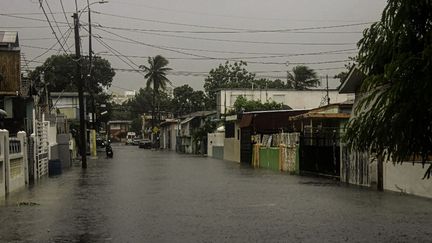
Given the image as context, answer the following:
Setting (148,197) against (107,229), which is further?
(148,197)

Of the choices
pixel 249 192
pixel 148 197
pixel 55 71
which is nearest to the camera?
pixel 148 197

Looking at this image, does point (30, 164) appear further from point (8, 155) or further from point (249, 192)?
point (249, 192)

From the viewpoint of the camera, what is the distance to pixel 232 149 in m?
51.8

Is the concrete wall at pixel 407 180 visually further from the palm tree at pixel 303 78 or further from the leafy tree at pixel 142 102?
the leafy tree at pixel 142 102

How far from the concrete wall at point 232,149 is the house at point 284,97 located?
14254 millimetres

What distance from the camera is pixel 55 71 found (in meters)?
77.7

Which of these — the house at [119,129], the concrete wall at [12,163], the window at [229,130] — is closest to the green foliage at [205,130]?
the window at [229,130]

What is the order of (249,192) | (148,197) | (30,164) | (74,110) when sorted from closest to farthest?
(148,197), (249,192), (30,164), (74,110)

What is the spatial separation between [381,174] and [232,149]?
31568 mm

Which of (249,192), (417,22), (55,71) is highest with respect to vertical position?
(55,71)

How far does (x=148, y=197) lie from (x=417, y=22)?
13.4m

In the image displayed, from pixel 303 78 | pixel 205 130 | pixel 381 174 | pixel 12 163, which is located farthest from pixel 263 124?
pixel 303 78

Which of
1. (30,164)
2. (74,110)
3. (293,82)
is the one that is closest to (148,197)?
(30,164)

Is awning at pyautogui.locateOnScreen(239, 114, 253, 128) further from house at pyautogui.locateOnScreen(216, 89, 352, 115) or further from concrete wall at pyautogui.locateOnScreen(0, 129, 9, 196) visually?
concrete wall at pyautogui.locateOnScreen(0, 129, 9, 196)
